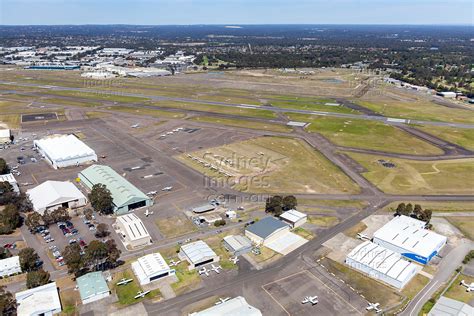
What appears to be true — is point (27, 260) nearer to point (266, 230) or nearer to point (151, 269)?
point (151, 269)

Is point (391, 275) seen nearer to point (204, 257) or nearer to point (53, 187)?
point (204, 257)

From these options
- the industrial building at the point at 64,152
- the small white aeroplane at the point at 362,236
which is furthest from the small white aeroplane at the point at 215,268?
the industrial building at the point at 64,152

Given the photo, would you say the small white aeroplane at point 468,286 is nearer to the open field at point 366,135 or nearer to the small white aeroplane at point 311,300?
the small white aeroplane at point 311,300

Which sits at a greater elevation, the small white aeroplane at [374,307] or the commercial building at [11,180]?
the commercial building at [11,180]

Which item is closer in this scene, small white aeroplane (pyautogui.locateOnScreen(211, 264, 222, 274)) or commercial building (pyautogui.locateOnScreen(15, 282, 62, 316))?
commercial building (pyautogui.locateOnScreen(15, 282, 62, 316))

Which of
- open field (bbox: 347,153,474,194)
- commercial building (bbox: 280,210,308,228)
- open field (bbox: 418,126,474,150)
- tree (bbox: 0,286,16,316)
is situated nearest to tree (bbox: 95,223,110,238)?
tree (bbox: 0,286,16,316)

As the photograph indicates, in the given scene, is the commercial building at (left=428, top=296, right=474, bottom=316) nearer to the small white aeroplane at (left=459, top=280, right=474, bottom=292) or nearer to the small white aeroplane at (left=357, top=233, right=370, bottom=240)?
the small white aeroplane at (left=459, top=280, right=474, bottom=292)
